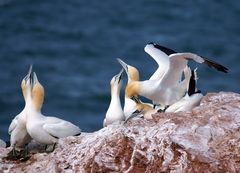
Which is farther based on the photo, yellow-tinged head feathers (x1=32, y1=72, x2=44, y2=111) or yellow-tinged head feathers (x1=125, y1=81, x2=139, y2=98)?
yellow-tinged head feathers (x1=125, y1=81, x2=139, y2=98)

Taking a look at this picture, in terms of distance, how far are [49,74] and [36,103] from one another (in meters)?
15.1

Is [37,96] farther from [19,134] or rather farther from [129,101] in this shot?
[129,101]

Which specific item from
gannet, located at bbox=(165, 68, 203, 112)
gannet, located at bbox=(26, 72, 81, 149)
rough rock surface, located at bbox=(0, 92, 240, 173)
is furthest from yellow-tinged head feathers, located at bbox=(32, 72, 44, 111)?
gannet, located at bbox=(165, 68, 203, 112)

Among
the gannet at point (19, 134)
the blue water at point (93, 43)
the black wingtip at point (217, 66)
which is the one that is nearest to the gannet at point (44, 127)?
the gannet at point (19, 134)

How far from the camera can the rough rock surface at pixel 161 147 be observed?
9.77 metres

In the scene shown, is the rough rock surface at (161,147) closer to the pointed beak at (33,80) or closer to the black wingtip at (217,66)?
the black wingtip at (217,66)

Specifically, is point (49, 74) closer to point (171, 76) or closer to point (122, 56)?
point (122, 56)

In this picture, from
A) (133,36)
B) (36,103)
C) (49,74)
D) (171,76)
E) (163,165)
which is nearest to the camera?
(163,165)

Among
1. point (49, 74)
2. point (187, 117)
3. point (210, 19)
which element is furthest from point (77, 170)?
point (210, 19)

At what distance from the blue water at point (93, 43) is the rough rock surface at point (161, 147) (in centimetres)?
1188

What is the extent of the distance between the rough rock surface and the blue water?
11.9m

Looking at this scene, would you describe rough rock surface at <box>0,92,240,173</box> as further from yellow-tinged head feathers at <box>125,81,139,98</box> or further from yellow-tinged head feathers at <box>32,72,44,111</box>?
yellow-tinged head feathers at <box>125,81,139,98</box>

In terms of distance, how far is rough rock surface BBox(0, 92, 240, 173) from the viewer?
977cm

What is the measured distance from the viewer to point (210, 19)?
30.9 m
